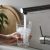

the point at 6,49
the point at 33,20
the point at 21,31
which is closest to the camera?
the point at 6,49

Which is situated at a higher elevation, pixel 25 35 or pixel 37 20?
pixel 37 20

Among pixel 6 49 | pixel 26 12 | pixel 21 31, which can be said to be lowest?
pixel 6 49

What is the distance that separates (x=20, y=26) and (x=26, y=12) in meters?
0.13

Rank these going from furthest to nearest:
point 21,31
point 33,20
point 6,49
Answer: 1. point 33,20
2. point 21,31
3. point 6,49

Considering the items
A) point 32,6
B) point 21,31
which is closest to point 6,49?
point 21,31

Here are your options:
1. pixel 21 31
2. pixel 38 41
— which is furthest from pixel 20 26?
pixel 38 41

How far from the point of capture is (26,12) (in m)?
1.12

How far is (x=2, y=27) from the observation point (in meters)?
1.23

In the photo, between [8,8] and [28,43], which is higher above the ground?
[8,8]

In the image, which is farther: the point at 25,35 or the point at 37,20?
the point at 37,20

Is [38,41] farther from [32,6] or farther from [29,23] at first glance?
[32,6]

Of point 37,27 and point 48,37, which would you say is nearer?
point 48,37

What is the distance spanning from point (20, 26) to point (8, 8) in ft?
0.85

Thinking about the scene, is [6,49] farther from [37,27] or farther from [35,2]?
[35,2]
